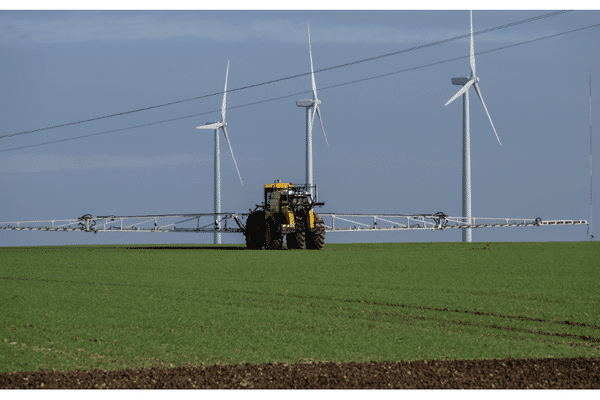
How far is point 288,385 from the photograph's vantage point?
23.6ft

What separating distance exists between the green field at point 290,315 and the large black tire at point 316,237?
11714mm

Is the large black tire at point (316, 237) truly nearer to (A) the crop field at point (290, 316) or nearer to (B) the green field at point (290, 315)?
(B) the green field at point (290, 315)

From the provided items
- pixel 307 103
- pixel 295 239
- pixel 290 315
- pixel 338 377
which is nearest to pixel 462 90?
pixel 307 103

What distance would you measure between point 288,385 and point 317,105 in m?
42.3

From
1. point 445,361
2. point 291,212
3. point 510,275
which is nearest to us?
point 445,361

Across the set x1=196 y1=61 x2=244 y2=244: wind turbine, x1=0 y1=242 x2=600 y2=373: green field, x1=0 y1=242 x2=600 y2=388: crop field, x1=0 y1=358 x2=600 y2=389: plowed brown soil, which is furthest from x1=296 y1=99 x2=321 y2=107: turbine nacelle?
x1=0 y1=358 x2=600 y2=389: plowed brown soil

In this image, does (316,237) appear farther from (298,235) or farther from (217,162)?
(217,162)

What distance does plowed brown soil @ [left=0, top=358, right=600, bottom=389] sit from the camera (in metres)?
7.21

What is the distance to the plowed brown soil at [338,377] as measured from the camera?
721cm

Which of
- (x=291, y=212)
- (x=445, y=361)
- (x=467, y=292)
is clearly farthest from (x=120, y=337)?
(x=291, y=212)

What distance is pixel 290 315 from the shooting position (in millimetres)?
11719

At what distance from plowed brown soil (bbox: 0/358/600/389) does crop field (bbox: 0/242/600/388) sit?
0.32 metres

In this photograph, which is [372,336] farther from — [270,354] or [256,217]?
[256,217]

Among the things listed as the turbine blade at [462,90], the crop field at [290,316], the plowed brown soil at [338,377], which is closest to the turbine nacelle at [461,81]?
the turbine blade at [462,90]
